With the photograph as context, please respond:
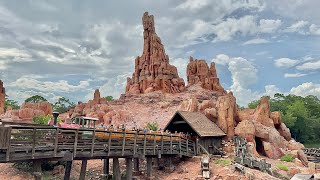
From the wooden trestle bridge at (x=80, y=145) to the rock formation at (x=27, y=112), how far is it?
1127 inches

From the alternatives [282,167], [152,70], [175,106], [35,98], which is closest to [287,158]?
[282,167]

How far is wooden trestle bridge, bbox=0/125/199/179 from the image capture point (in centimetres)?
1357

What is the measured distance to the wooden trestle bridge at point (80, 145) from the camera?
534 inches

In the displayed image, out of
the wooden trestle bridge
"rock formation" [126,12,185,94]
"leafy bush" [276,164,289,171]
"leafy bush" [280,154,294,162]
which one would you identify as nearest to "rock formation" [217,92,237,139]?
"leafy bush" [280,154,294,162]

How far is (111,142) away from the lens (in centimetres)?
1925

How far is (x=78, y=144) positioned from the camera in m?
16.9

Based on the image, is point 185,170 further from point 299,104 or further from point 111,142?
point 299,104

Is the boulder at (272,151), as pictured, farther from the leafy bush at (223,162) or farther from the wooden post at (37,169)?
the wooden post at (37,169)

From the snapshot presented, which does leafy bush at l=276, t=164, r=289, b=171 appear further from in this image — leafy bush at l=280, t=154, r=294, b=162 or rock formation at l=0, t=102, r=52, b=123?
rock formation at l=0, t=102, r=52, b=123

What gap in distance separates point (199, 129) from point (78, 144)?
13067 mm

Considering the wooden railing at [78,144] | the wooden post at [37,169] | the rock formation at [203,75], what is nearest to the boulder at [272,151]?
the wooden railing at [78,144]

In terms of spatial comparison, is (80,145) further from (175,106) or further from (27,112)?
(175,106)

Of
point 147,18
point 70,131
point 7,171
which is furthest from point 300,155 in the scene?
point 147,18

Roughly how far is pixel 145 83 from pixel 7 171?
50162 mm
